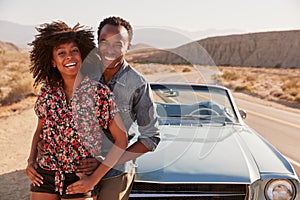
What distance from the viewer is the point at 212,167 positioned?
285cm

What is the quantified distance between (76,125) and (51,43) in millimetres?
472

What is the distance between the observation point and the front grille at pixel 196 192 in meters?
2.73

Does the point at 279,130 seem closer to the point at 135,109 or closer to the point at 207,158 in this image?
the point at 207,158

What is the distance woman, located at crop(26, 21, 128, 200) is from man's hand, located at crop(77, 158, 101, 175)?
0.9 inches

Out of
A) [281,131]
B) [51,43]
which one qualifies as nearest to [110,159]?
[51,43]

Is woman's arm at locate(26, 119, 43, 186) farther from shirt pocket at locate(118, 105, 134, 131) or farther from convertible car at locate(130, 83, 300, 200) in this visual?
convertible car at locate(130, 83, 300, 200)

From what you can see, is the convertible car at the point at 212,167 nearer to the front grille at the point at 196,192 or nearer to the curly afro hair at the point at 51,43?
the front grille at the point at 196,192

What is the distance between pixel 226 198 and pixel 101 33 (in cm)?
147

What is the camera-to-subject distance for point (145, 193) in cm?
276

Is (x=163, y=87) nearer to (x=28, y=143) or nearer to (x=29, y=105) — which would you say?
(x=28, y=143)

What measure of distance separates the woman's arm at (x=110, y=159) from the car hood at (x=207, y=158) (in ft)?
2.66

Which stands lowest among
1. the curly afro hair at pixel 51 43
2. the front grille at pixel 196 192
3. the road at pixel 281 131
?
the road at pixel 281 131

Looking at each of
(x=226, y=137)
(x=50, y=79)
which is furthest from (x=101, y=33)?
(x=226, y=137)

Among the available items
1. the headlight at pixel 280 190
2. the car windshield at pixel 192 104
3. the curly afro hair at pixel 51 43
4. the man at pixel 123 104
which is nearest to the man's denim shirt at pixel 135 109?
the man at pixel 123 104
